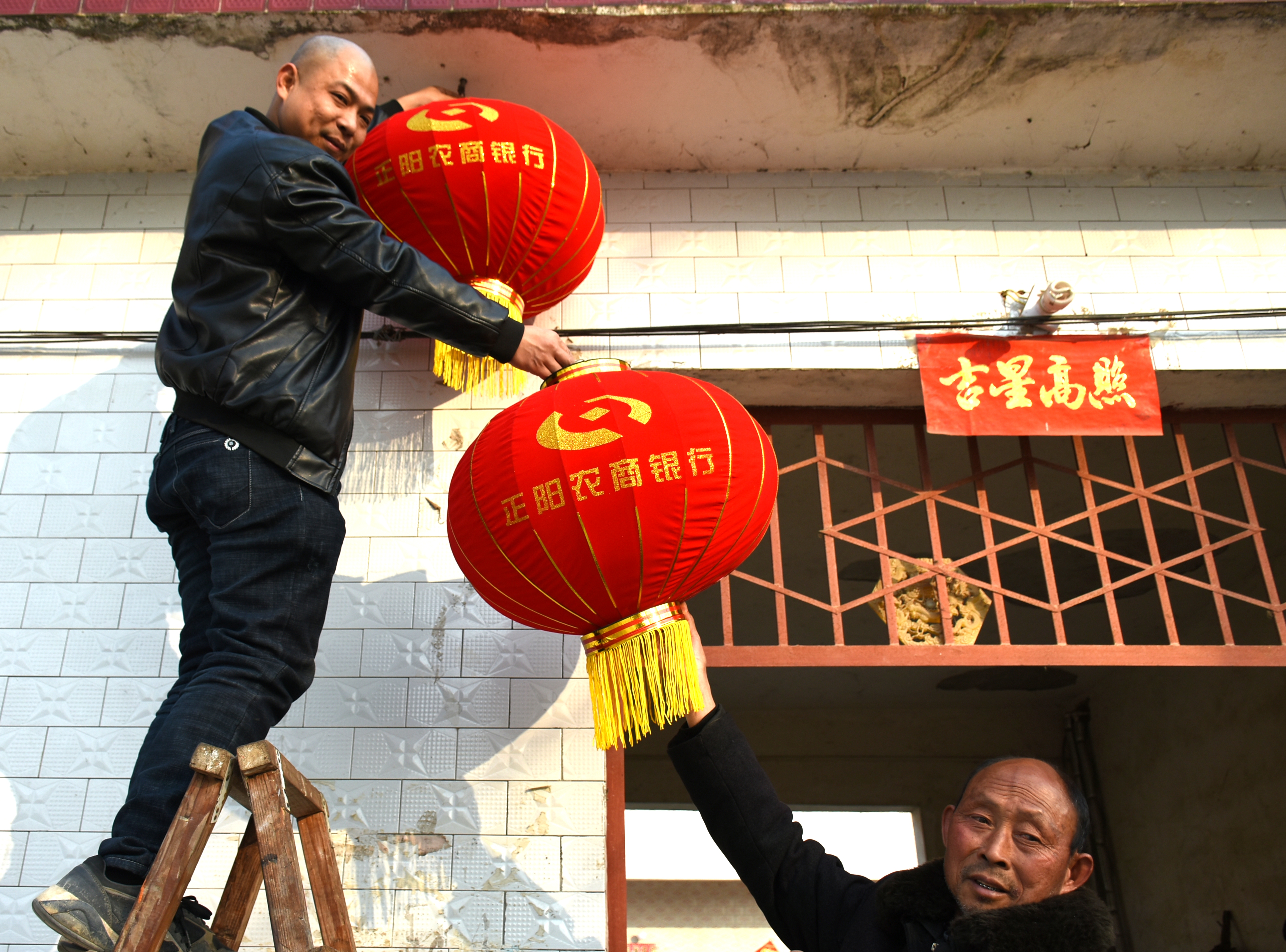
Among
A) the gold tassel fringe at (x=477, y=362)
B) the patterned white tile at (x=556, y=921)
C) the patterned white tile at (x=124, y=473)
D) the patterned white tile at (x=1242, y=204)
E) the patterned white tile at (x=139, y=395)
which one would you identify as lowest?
the patterned white tile at (x=556, y=921)

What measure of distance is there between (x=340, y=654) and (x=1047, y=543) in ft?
8.06

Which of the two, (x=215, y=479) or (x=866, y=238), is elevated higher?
(x=866, y=238)

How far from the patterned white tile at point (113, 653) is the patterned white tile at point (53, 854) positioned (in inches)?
18.5

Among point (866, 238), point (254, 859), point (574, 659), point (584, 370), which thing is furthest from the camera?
point (866, 238)

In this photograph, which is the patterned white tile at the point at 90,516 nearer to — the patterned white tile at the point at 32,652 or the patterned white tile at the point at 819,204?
the patterned white tile at the point at 32,652

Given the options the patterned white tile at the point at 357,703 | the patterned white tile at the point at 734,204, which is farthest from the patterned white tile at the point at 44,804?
the patterned white tile at the point at 734,204

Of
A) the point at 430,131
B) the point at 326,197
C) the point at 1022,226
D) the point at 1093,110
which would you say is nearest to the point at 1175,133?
the point at 1093,110

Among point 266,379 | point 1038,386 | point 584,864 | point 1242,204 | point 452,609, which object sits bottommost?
point 584,864

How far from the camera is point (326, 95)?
2.56 metres

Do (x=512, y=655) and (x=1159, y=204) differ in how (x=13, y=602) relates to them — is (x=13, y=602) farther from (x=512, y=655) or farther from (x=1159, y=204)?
(x=1159, y=204)

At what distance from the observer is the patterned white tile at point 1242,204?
3.88m

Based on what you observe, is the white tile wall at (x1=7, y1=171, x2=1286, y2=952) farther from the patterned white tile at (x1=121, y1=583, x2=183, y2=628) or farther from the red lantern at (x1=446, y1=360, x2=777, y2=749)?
the red lantern at (x1=446, y1=360, x2=777, y2=749)

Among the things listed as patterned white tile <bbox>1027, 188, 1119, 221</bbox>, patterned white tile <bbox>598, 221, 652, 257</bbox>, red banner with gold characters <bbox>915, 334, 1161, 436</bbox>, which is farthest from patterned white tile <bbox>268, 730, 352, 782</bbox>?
patterned white tile <bbox>1027, 188, 1119, 221</bbox>

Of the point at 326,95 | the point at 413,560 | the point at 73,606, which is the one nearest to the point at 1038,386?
the point at 413,560
